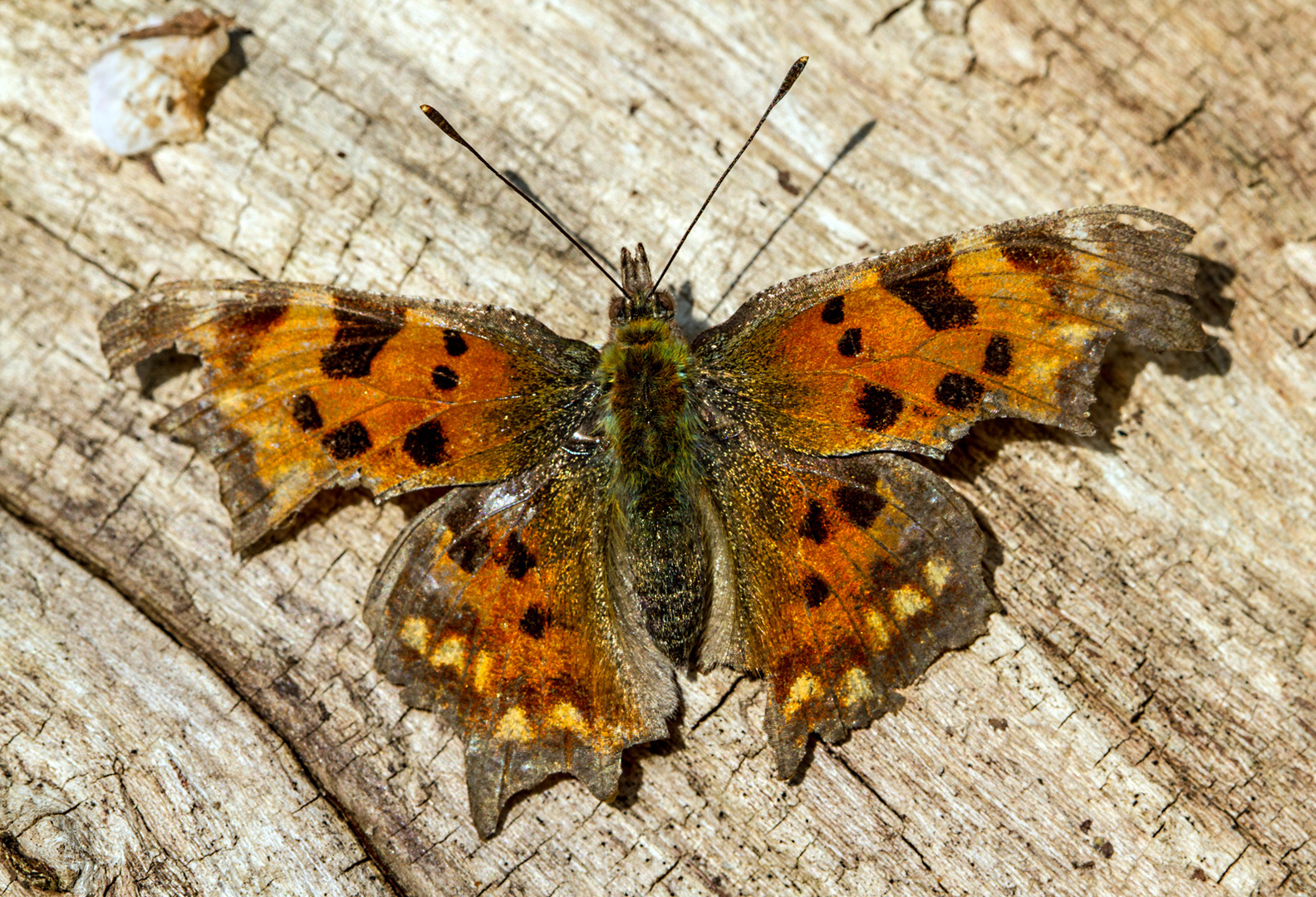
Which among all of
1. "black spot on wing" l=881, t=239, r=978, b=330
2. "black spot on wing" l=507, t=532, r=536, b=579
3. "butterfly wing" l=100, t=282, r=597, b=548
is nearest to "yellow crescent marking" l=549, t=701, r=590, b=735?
"black spot on wing" l=507, t=532, r=536, b=579

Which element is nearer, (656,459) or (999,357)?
(999,357)

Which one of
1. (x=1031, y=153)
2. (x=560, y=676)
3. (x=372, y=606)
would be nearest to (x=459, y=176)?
(x=372, y=606)

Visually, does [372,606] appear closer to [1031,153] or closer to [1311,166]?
[1031,153]

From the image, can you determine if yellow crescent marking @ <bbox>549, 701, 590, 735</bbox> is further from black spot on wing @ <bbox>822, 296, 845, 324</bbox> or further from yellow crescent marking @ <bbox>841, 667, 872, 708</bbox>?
black spot on wing @ <bbox>822, 296, 845, 324</bbox>

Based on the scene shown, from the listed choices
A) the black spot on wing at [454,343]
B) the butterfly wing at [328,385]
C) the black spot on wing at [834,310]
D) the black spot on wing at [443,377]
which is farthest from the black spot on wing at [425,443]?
the black spot on wing at [834,310]

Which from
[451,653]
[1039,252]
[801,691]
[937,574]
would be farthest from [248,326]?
[1039,252]

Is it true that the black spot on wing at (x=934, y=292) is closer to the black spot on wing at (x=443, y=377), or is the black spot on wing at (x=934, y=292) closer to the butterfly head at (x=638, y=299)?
the butterfly head at (x=638, y=299)

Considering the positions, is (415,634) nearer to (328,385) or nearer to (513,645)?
(513,645)
